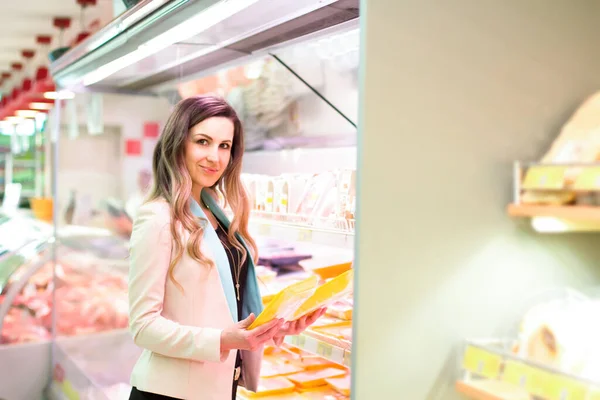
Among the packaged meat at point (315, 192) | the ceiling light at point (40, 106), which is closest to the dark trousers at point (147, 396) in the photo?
the packaged meat at point (315, 192)

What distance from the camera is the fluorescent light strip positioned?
6.48ft

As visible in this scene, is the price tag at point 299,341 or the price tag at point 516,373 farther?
the price tag at point 299,341

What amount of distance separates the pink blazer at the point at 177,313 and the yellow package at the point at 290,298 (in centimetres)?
21

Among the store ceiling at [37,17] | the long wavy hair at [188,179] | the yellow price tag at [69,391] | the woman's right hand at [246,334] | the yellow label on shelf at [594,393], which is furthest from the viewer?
the store ceiling at [37,17]

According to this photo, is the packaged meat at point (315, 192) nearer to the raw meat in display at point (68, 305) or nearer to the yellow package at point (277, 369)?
the yellow package at point (277, 369)

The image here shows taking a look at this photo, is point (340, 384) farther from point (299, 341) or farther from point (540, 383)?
point (540, 383)

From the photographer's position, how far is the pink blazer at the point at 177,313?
1.82 meters

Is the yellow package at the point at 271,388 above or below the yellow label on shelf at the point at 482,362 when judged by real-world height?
below

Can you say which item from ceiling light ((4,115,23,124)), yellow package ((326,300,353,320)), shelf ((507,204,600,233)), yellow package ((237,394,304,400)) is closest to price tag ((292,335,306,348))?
yellow package ((326,300,353,320))

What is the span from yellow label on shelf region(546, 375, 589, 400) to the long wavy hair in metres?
1.05

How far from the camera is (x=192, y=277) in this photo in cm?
188

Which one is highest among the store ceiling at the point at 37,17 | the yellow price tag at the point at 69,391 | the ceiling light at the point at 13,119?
the store ceiling at the point at 37,17

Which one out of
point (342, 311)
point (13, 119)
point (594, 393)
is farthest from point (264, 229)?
point (13, 119)

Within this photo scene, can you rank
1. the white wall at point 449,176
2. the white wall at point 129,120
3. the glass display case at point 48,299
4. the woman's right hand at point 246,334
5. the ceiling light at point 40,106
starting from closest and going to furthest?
the white wall at point 449,176 → the woman's right hand at point 246,334 → the white wall at point 129,120 → the glass display case at point 48,299 → the ceiling light at point 40,106
